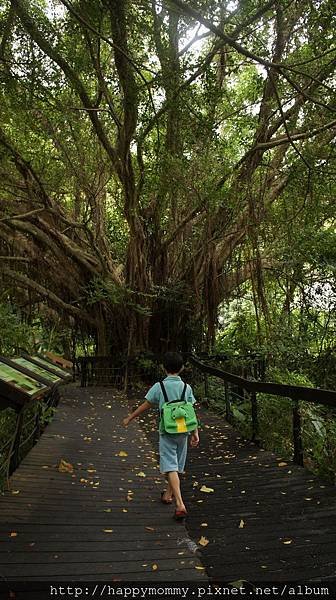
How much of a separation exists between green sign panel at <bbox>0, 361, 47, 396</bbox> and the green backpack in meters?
0.85

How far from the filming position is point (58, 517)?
2.94 m

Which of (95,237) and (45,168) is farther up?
(45,168)

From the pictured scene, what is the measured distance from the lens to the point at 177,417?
3.02 m

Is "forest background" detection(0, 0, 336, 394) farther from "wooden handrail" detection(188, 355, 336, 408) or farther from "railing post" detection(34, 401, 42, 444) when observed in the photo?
"wooden handrail" detection(188, 355, 336, 408)

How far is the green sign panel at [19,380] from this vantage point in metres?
2.55

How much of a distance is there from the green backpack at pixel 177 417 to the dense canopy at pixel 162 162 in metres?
2.73

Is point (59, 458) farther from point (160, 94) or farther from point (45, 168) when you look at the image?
point (45, 168)

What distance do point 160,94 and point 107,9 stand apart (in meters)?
1.67

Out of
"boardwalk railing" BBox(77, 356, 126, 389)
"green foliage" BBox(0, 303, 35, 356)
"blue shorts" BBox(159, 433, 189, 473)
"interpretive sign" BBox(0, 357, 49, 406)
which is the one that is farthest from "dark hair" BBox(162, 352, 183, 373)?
"boardwalk railing" BBox(77, 356, 126, 389)

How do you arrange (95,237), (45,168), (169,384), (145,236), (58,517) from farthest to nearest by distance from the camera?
(95,237) → (145,236) → (45,168) → (169,384) → (58,517)

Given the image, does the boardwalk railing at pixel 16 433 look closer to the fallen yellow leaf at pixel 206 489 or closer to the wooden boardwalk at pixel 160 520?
the wooden boardwalk at pixel 160 520

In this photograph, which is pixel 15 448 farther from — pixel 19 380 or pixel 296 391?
pixel 296 391

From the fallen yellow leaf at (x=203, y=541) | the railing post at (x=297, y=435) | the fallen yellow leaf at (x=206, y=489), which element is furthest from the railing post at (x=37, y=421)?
the fallen yellow leaf at (x=203, y=541)

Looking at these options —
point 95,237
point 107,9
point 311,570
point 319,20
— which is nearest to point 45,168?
point 95,237
